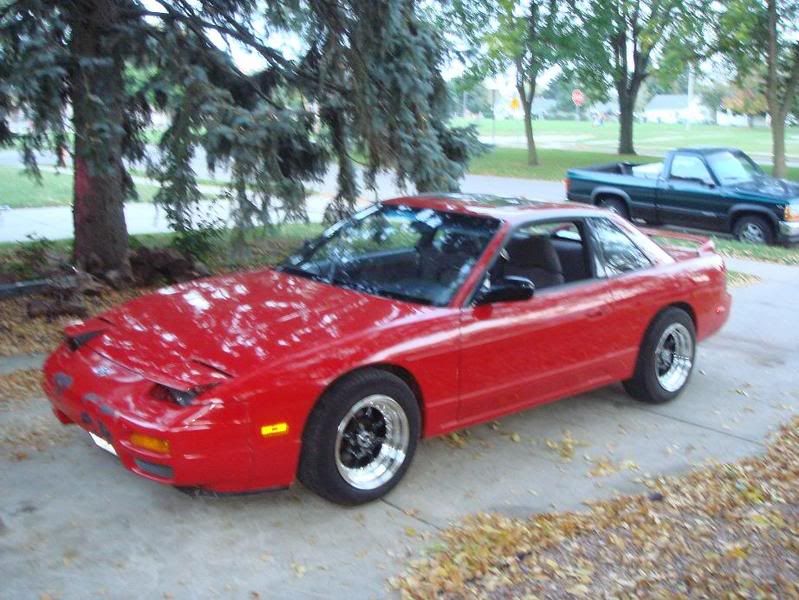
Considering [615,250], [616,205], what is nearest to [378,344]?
[615,250]

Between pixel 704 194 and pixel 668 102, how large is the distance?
381 ft

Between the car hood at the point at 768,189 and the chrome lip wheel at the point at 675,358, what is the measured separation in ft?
→ 27.1

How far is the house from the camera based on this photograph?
105m

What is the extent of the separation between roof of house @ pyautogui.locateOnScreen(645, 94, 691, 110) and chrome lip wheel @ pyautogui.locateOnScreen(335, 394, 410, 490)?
11898 centimetres

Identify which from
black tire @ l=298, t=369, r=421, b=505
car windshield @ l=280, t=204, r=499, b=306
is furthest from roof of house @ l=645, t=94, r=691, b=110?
black tire @ l=298, t=369, r=421, b=505

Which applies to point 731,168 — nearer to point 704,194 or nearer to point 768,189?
point 704,194

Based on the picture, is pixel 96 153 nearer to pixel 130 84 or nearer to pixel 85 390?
pixel 130 84

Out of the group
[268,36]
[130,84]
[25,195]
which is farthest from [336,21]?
[25,195]

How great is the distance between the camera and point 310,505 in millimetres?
4363

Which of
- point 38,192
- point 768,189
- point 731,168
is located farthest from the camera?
point 38,192

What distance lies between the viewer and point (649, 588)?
3.63m

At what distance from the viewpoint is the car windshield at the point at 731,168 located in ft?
46.9

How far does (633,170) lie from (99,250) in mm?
9873

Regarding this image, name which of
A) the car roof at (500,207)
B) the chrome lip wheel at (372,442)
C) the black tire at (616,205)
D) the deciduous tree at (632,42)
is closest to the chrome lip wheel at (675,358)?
the car roof at (500,207)
